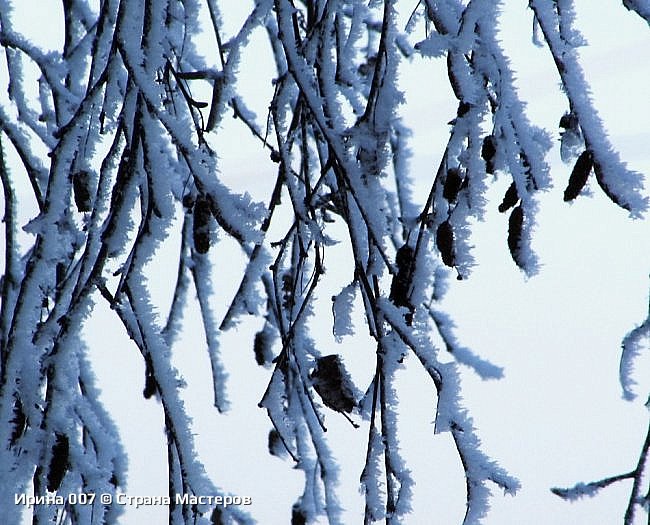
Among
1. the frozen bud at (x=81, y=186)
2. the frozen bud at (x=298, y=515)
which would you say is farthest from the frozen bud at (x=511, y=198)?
the frozen bud at (x=298, y=515)

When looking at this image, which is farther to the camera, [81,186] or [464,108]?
[81,186]

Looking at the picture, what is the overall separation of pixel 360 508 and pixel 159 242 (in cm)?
265

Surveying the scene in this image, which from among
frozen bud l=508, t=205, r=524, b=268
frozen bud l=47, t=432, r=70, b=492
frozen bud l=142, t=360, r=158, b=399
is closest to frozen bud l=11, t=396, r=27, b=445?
frozen bud l=47, t=432, r=70, b=492

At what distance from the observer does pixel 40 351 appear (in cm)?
96

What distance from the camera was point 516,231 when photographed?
85 cm

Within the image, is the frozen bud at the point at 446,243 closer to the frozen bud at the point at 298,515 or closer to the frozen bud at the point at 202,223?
Result: the frozen bud at the point at 202,223

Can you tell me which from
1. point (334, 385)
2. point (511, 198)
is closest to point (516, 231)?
point (511, 198)

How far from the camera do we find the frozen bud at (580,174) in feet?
2.67

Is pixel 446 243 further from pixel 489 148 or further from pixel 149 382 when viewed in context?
pixel 149 382

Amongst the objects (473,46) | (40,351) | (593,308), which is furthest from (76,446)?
(593,308)

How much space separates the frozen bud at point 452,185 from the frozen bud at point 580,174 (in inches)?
4.9

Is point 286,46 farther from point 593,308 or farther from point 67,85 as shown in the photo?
point 593,308

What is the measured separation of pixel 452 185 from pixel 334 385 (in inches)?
12.8

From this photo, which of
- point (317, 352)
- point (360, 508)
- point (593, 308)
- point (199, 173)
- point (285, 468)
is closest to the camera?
point (199, 173)
